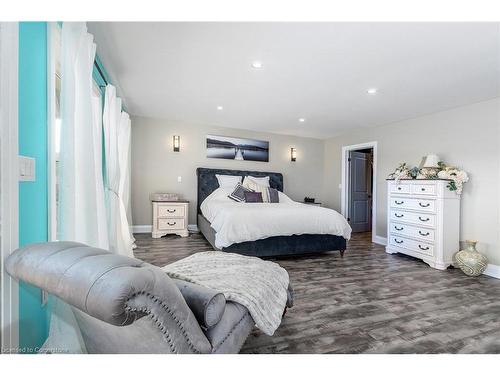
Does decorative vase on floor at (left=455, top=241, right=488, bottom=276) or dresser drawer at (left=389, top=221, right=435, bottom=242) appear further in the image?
dresser drawer at (left=389, top=221, right=435, bottom=242)

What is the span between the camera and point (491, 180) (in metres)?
3.30

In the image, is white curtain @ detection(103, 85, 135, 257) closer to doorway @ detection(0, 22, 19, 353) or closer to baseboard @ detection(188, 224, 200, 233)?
doorway @ detection(0, 22, 19, 353)

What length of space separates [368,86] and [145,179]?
4.18m

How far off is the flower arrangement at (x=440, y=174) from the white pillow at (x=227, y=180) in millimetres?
2877

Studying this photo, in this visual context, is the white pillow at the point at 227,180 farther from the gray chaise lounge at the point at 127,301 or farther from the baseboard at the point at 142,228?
the gray chaise lounge at the point at 127,301

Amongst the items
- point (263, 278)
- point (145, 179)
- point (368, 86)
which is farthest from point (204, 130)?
point (263, 278)

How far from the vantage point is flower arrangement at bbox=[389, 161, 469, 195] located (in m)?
3.46

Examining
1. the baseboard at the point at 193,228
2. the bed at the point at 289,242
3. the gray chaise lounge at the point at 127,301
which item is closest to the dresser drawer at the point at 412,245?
the bed at the point at 289,242

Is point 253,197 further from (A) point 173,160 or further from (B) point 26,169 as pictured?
(B) point 26,169

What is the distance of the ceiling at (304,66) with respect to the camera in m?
2.02

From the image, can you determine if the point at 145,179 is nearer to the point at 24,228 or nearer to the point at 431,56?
the point at 24,228

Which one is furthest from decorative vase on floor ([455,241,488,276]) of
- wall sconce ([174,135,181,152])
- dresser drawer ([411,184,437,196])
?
wall sconce ([174,135,181,152])

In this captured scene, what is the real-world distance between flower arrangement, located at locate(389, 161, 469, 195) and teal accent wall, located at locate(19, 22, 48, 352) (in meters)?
4.41
